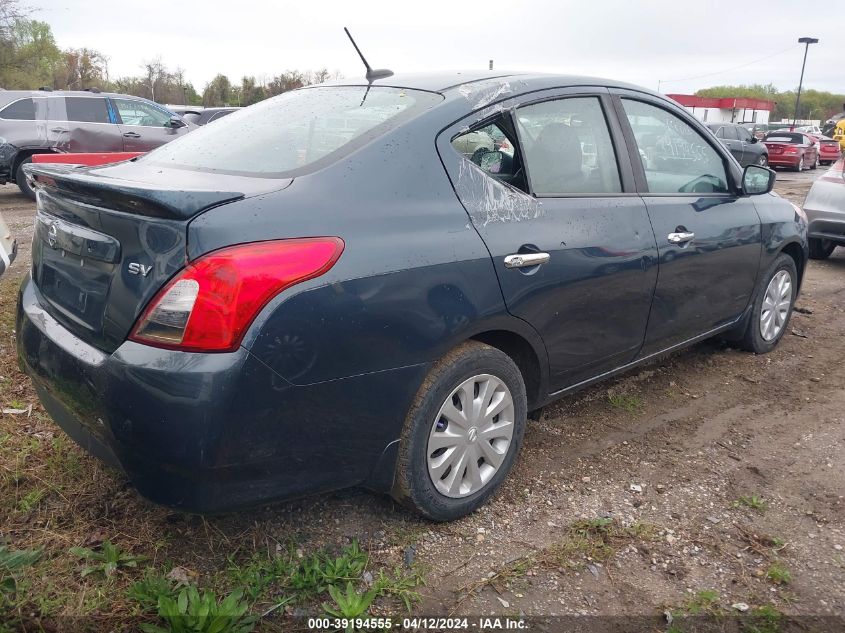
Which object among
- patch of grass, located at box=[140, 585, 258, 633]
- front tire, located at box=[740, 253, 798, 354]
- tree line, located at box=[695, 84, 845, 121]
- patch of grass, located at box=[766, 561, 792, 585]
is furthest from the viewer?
tree line, located at box=[695, 84, 845, 121]

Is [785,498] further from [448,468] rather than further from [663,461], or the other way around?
[448,468]

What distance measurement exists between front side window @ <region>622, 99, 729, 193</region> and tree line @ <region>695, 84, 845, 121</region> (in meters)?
88.2

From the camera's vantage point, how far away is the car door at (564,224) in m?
2.57

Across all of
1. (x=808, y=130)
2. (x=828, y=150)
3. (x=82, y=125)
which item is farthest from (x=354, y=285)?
(x=808, y=130)

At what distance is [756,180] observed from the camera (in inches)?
158

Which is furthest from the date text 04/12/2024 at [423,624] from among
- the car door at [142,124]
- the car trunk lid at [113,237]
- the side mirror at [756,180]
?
the car door at [142,124]

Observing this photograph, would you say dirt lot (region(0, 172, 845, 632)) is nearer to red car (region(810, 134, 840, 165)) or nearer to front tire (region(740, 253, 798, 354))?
front tire (region(740, 253, 798, 354))

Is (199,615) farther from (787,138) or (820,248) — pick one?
(787,138)

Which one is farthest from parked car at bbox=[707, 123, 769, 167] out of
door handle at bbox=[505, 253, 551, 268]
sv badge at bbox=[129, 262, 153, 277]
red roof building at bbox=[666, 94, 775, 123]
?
red roof building at bbox=[666, 94, 775, 123]

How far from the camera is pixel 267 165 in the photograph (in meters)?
2.40

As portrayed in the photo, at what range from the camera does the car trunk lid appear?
1963mm

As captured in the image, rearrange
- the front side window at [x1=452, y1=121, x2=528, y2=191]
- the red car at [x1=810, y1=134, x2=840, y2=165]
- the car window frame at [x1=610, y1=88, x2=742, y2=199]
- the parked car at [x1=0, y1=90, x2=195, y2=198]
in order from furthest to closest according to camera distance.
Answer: the red car at [x1=810, y1=134, x2=840, y2=165] → the parked car at [x1=0, y1=90, x2=195, y2=198] → the car window frame at [x1=610, y1=88, x2=742, y2=199] → the front side window at [x1=452, y1=121, x2=528, y2=191]

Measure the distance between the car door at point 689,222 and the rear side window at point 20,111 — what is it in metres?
10.5

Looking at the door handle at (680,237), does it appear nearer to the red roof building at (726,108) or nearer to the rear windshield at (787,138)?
the rear windshield at (787,138)
